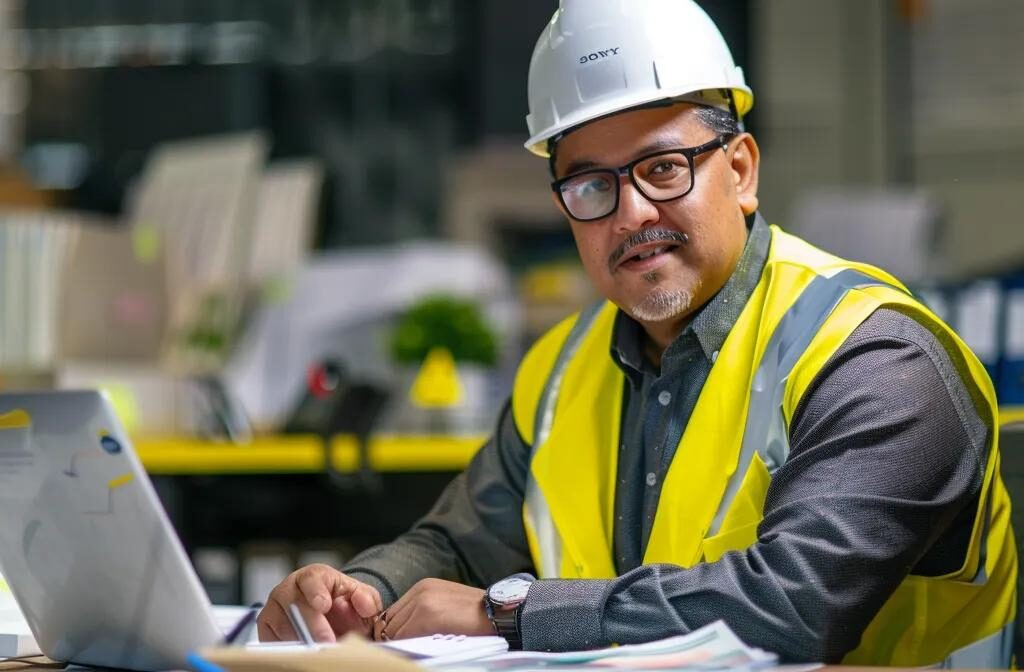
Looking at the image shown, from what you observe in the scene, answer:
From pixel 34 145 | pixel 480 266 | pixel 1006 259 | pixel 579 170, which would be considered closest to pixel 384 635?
pixel 579 170

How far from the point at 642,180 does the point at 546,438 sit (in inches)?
13.7

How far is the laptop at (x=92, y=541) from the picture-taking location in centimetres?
115

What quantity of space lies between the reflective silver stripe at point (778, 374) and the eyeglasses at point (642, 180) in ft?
0.63

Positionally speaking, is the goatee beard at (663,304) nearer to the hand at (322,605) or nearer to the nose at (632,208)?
the nose at (632,208)

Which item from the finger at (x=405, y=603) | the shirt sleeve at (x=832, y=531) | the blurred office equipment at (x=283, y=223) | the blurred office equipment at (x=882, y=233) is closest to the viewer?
the shirt sleeve at (x=832, y=531)

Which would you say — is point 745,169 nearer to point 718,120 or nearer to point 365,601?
point 718,120

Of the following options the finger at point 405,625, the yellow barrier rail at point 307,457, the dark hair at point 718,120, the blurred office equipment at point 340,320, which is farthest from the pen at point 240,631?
the blurred office equipment at point 340,320

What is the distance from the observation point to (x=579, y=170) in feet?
5.49

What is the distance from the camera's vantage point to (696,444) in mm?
1569

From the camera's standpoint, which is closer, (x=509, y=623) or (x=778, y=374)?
(x=509, y=623)

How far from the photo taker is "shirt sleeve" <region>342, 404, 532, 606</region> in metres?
1.78

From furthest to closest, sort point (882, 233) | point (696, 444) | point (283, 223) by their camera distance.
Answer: point (882, 233), point (283, 223), point (696, 444)

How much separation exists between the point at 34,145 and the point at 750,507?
16.9 ft

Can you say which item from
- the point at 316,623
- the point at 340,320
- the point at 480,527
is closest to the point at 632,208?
the point at 480,527
